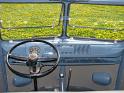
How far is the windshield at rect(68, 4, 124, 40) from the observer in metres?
3.85

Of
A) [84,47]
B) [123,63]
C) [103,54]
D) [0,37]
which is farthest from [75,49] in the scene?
[0,37]

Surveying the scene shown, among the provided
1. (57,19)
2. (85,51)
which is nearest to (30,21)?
(57,19)

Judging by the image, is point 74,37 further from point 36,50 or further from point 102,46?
point 36,50

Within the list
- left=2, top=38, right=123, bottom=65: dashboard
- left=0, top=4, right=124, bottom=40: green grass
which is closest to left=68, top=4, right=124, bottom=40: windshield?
left=0, top=4, right=124, bottom=40: green grass

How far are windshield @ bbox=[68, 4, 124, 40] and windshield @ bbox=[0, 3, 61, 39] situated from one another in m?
0.21

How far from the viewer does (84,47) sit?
12.9ft

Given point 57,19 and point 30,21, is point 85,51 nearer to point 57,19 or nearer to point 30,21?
point 57,19

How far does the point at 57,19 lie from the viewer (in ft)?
12.7

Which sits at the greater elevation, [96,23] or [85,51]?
[96,23]

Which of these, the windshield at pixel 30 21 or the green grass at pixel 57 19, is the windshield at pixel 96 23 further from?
the windshield at pixel 30 21

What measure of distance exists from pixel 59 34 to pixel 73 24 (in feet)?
0.72

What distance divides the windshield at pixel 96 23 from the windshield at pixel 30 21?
0.21m

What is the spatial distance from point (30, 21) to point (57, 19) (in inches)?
13.1

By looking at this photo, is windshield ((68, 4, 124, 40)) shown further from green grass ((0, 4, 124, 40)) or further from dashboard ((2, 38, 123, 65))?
dashboard ((2, 38, 123, 65))
